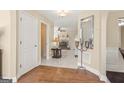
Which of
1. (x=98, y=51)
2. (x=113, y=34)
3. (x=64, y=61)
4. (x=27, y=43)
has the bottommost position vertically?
(x=64, y=61)

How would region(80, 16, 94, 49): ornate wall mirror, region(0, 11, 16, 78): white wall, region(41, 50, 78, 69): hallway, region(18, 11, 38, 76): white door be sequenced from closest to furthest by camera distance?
region(0, 11, 16, 78): white wall, region(18, 11, 38, 76): white door, region(80, 16, 94, 49): ornate wall mirror, region(41, 50, 78, 69): hallway

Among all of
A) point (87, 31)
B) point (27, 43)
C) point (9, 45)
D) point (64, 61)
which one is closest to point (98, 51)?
point (87, 31)

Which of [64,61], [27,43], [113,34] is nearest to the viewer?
[27,43]

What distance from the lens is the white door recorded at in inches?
61.3

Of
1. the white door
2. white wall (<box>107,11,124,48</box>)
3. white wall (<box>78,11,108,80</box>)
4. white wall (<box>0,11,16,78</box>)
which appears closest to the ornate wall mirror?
white wall (<box>78,11,108,80</box>)

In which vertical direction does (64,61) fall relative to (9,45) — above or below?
below

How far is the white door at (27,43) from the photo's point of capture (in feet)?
5.10

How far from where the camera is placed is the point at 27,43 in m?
1.67

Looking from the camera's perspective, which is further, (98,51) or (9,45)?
(98,51)

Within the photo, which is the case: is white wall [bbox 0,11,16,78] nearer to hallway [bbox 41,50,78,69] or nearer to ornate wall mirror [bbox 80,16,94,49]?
hallway [bbox 41,50,78,69]

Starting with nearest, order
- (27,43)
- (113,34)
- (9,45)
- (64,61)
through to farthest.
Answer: (9,45)
(27,43)
(113,34)
(64,61)

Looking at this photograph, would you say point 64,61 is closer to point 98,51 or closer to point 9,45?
point 98,51
